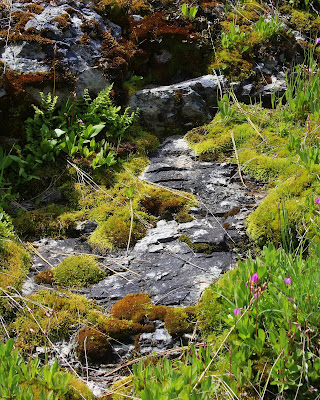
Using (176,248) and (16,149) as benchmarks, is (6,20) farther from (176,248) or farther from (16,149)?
(176,248)

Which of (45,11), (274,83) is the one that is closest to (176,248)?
(274,83)

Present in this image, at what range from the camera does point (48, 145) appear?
5234 millimetres

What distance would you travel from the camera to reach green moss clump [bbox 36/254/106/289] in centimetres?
390

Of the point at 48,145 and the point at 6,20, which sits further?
the point at 6,20

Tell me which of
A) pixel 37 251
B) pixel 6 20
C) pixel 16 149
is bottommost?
pixel 37 251

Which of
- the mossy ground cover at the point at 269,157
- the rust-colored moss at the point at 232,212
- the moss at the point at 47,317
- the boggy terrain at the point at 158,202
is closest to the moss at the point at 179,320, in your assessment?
the boggy terrain at the point at 158,202

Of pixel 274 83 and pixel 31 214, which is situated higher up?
pixel 274 83

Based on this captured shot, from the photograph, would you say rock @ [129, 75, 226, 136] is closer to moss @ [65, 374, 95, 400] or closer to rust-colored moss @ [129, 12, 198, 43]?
rust-colored moss @ [129, 12, 198, 43]

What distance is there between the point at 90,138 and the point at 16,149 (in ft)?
3.27

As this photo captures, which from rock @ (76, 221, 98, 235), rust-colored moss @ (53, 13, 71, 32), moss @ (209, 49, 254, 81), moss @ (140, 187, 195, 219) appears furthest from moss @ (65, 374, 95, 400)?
moss @ (209, 49, 254, 81)

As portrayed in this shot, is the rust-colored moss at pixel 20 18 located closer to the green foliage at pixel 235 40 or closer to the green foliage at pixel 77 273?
the green foliage at pixel 235 40

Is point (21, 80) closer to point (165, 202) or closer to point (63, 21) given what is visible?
point (63, 21)

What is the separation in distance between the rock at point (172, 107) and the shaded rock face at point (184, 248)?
3.60ft

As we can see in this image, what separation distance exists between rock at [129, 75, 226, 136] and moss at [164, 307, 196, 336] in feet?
11.5
